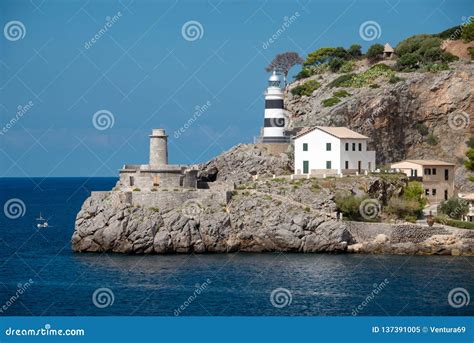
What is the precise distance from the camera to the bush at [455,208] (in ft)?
227

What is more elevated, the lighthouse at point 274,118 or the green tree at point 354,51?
the green tree at point 354,51

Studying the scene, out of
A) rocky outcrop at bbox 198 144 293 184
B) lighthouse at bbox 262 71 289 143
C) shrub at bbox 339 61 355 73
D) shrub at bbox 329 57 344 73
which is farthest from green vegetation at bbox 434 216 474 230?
shrub at bbox 329 57 344 73

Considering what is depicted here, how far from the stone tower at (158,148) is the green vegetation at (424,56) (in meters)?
27.6

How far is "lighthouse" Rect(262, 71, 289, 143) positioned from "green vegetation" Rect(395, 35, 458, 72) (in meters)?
14.2

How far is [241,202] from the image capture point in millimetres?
67688

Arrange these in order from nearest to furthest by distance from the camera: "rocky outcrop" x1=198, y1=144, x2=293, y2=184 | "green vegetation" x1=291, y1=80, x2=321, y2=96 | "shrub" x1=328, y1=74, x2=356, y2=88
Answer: "rocky outcrop" x1=198, y1=144, x2=293, y2=184 < "shrub" x1=328, y1=74, x2=356, y2=88 < "green vegetation" x1=291, y1=80, x2=321, y2=96

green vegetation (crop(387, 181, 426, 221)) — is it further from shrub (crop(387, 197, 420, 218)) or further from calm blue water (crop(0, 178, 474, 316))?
calm blue water (crop(0, 178, 474, 316))

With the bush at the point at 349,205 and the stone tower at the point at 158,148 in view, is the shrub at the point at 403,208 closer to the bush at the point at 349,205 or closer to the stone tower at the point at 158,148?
the bush at the point at 349,205

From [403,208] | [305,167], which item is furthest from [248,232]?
[305,167]

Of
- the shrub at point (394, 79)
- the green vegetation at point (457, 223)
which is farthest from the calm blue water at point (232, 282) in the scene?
the shrub at point (394, 79)

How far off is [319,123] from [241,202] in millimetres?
15632

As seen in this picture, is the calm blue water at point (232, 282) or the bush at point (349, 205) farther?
the bush at point (349, 205)

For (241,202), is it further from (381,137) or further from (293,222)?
(381,137)

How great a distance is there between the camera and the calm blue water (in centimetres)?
4969
